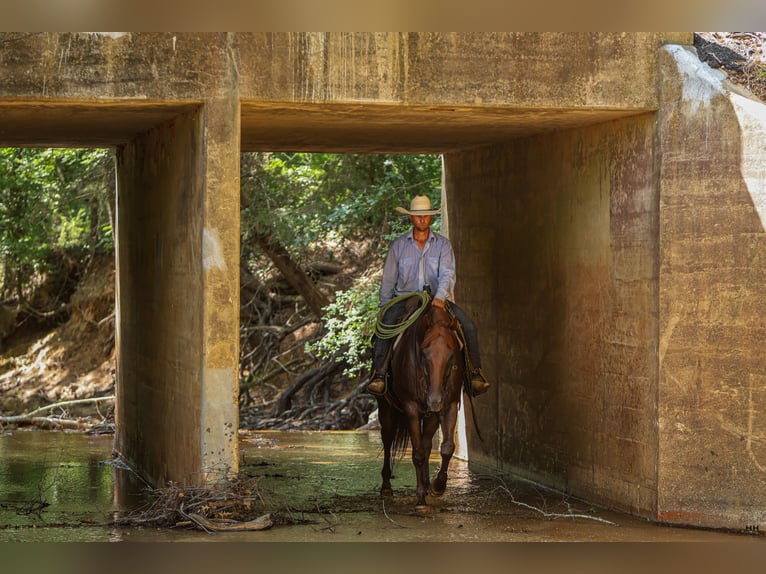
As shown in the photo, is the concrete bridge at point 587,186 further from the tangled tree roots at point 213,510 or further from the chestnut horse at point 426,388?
the chestnut horse at point 426,388

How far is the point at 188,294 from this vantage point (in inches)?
390

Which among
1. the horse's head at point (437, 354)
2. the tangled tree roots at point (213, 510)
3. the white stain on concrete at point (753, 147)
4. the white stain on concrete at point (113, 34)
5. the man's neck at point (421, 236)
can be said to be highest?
the white stain on concrete at point (113, 34)

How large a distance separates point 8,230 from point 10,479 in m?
9.62

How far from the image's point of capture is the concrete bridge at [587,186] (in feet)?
30.5

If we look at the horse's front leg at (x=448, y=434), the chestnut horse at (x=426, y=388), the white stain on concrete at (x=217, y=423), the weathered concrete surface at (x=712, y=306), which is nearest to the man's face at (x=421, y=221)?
the chestnut horse at (x=426, y=388)

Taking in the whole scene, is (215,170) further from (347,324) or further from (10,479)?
(347,324)

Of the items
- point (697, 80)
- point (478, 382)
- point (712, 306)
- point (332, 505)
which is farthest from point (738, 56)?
point (332, 505)

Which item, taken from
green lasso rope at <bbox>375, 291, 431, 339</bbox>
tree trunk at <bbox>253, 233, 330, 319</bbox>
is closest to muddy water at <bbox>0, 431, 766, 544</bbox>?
green lasso rope at <bbox>375, 291, 431, 339</bbox>

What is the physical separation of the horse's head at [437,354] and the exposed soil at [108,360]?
8.29 m

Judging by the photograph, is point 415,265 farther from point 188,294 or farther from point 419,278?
point 188,294

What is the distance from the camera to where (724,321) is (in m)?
9.48

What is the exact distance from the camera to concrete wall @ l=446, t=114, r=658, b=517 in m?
9.88

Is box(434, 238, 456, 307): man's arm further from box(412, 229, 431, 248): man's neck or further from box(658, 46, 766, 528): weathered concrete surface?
box(658, 46, 766, 528): weathered concrete surface

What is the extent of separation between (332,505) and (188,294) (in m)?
2.08
